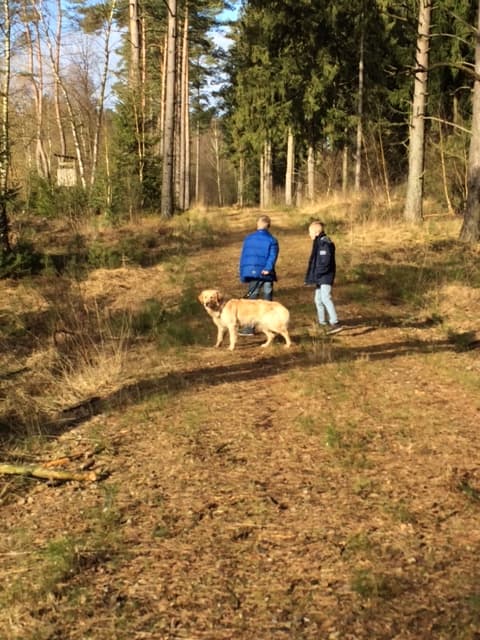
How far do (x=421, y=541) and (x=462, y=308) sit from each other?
6.80 metres

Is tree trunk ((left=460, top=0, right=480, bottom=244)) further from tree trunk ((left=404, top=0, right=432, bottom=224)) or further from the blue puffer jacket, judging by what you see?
the blue puffer jacket

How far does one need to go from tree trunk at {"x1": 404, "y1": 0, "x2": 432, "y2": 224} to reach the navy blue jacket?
30.0ft

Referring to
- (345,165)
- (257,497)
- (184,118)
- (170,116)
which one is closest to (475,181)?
(170,116)

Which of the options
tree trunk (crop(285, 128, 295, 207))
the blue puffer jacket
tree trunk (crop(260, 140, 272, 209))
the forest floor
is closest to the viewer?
the forest floor

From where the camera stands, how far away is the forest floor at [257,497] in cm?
273

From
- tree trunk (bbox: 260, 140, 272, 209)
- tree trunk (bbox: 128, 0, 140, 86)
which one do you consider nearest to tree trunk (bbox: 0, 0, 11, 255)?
tree trunk (bbox: 128, 0, 140, 86)

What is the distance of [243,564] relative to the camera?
3109 mm

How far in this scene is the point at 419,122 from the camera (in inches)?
601

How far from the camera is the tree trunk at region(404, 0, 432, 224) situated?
598 inches

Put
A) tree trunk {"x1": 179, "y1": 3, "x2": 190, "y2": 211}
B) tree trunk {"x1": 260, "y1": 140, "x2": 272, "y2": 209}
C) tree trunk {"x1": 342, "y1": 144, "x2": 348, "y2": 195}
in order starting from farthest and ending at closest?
1. tree trunk {"x1": 260, "y1": 140, "x2": 272, "y2": 209}
2. tree trunk {"x1": 179, "y1": 3, "x2": 190, "y2": 211}
3. tree trunk {"x1": 342, "y1": 144, "x2": 348, "y2": 195}

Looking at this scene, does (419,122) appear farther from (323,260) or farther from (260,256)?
(260,256)

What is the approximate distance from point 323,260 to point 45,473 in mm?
4825

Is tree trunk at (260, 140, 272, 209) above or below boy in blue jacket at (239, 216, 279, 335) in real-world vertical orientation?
above

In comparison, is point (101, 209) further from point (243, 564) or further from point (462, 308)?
point (243, 564)
